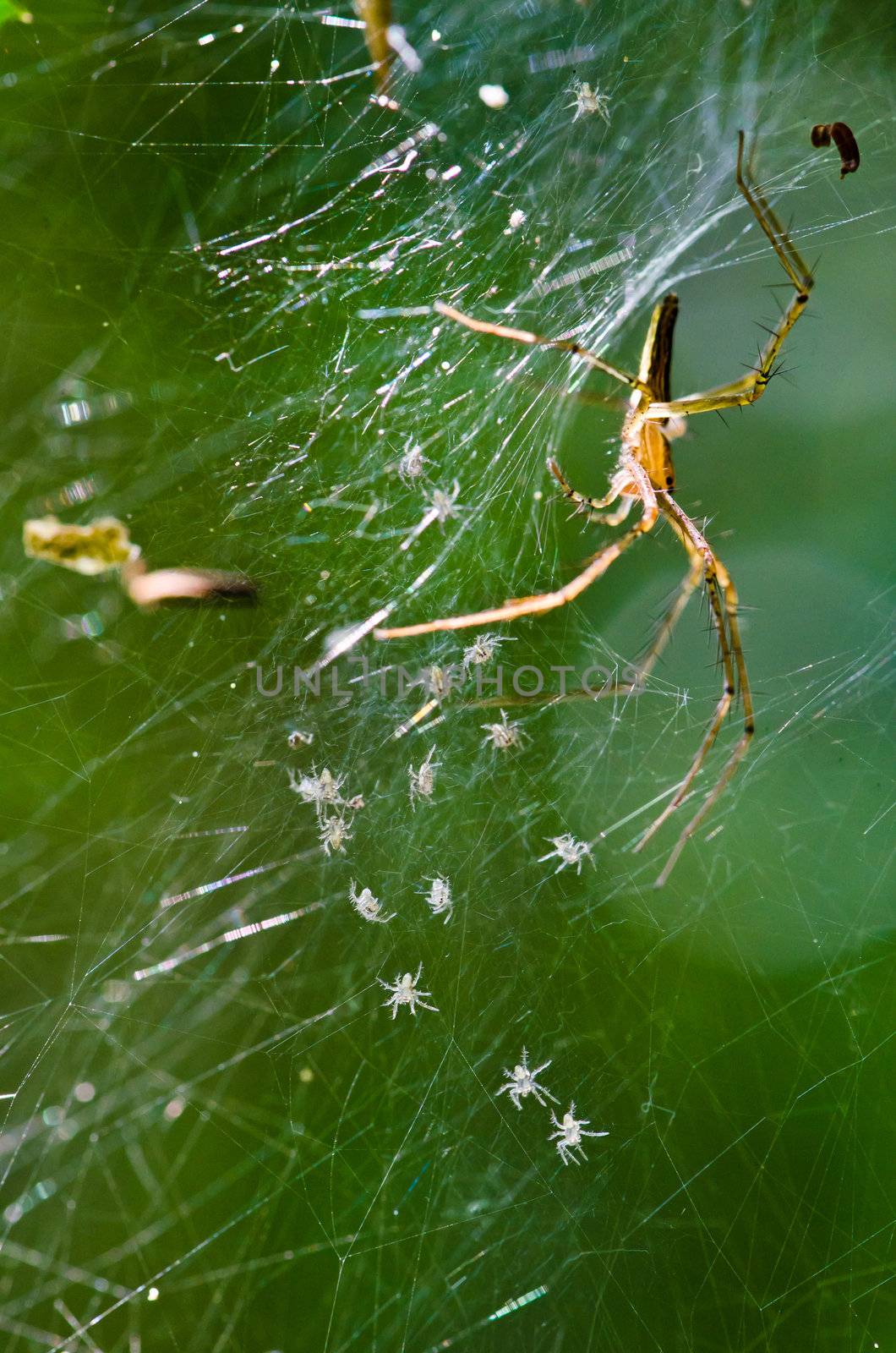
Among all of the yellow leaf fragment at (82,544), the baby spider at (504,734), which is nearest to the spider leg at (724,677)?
the baby spider at (504,734)

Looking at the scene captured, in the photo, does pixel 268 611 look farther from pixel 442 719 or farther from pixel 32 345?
pixel 32 345

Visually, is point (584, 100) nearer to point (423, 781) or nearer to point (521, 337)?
point (521, 337)

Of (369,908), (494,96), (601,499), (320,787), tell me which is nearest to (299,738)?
(320,787)

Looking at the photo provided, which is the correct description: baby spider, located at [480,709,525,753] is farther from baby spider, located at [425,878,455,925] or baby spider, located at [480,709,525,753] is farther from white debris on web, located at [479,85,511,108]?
white debris on web, located at [479,85,511,108]

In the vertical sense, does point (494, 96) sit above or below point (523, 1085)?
above

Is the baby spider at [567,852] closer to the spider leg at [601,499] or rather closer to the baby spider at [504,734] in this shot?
the baby spider at [504,734]
